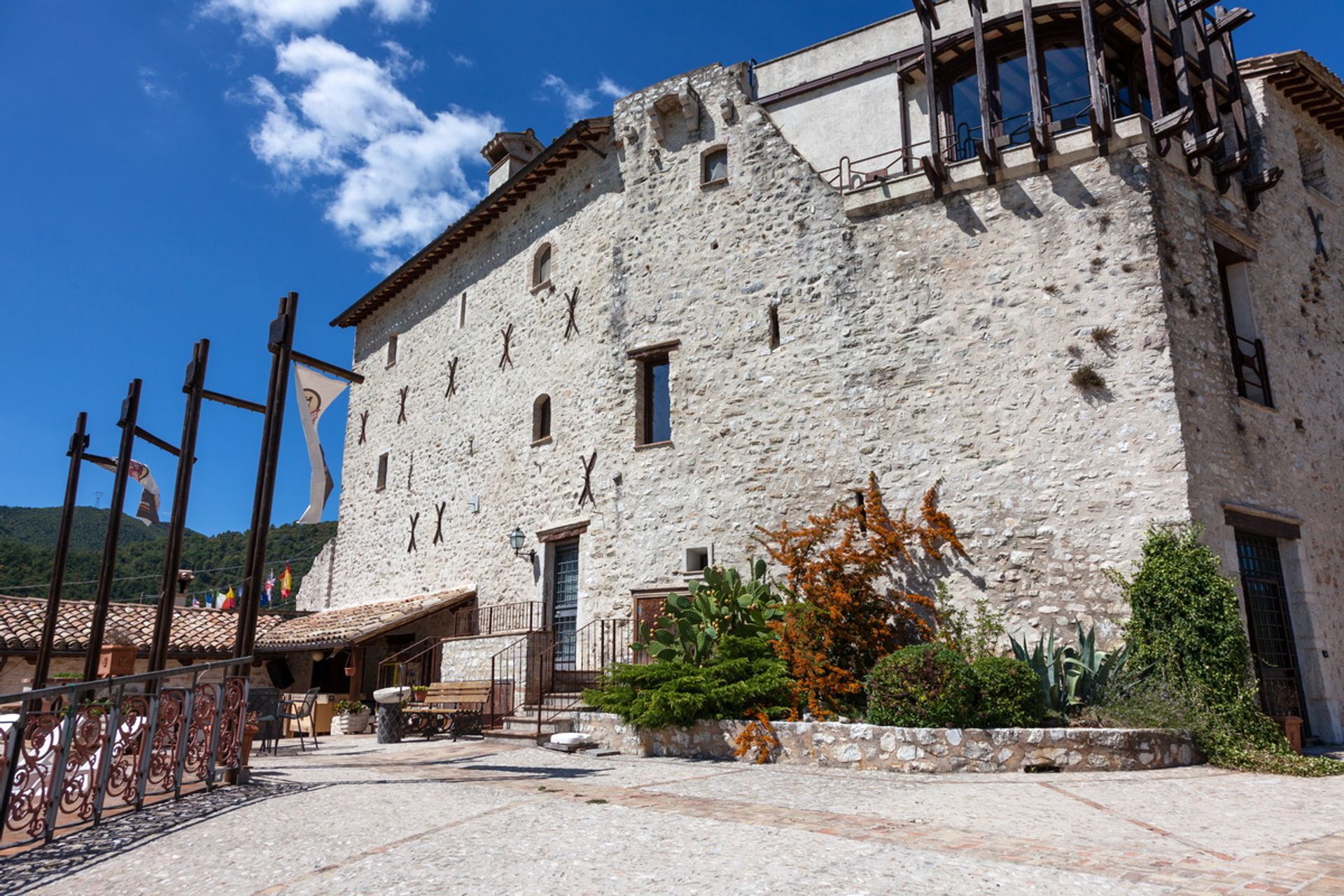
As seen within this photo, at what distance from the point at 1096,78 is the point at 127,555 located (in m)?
44.7

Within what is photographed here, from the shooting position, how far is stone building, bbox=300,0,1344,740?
37.7 feet

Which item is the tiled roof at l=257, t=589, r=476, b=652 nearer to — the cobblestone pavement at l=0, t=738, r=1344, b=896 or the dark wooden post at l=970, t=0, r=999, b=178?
the cobblestone pavement at l=0, t=738, r=1344, b=896

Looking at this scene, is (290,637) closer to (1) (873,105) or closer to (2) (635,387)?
(2) (635,387)

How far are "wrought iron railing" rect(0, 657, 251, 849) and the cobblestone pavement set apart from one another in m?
0.25

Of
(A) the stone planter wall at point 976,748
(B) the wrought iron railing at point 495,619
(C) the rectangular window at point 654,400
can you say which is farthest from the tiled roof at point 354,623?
(A) the stone planter wall at point 976,748

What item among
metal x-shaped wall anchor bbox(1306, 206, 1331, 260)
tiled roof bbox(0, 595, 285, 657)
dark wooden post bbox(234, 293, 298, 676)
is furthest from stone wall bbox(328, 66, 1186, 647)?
dark wooden post bbox(234, 293, 298, 676)

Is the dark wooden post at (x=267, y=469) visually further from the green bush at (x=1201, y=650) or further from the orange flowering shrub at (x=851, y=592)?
the green bush at (x=1201, y=650)

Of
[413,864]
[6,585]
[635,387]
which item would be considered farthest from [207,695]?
[6,585]

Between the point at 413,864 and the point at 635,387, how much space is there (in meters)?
11.1

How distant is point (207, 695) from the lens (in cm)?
773

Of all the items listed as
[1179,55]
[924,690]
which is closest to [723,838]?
[924,690]

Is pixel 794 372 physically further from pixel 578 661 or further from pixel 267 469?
pixel 267 469

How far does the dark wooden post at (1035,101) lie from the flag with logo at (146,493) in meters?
13.9

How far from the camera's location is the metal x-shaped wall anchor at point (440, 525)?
19.6 meters
